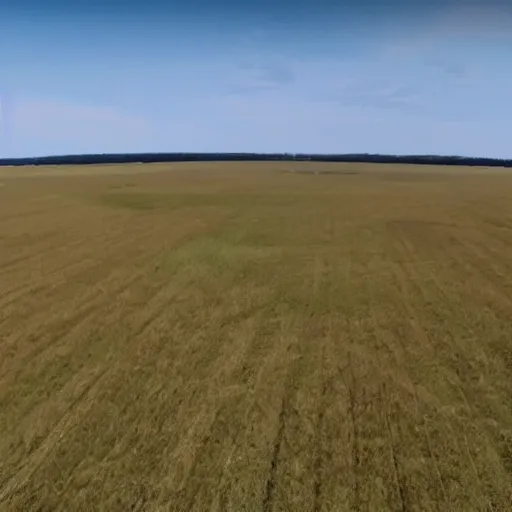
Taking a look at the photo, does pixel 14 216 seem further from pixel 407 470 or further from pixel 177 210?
pixel 407 470

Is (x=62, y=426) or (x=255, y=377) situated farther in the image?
(x=255, y=377)

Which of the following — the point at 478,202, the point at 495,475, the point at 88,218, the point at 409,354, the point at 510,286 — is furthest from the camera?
the point at 478,202

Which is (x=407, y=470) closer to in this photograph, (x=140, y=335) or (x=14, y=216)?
(x=140, y=335)

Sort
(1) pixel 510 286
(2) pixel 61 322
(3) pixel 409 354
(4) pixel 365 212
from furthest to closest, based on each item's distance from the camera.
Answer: (4) pixel 365 212, (1) pixel 510 286, (2) pixel 61 322, (3) pixel 409 354

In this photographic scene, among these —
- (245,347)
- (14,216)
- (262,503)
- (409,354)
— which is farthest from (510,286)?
(14,216)

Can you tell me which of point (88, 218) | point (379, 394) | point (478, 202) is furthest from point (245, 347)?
point (478, 202)

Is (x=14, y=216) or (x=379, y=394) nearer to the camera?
(x=379, y=394)
